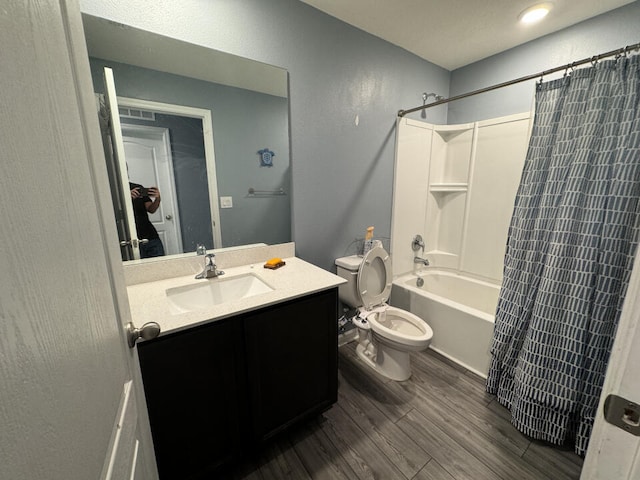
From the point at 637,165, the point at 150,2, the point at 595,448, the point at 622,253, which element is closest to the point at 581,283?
the point at 622,253

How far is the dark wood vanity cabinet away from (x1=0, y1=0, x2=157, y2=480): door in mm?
473

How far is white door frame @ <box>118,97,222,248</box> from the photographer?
1286 millimetres

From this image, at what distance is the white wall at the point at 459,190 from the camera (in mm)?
2246

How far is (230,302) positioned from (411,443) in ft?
4.12

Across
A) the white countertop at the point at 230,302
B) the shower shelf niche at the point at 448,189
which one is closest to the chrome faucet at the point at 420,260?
the shower shelf niche at the point at 448,189

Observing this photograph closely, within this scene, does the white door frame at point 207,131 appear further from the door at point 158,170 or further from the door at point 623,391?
the door at point 623,391

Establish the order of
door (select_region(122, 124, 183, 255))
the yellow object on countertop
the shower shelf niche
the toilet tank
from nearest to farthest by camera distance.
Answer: door (select_region(122, 124, 183, 255))
the yellow object on countertop
the toilet tank
the shower shelf niche

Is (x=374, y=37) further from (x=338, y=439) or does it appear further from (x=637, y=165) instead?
(x=338, y=439)

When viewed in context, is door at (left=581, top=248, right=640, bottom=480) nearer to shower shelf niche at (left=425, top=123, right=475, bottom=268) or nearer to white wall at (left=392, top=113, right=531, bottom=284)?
white wall at (left=392, top=113, right=531, bottom=284)

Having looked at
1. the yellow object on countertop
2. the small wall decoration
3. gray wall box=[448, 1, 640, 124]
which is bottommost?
the yellow object on countertop

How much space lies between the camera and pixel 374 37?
195 centimetres

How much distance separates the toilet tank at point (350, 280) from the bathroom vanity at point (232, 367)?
0.52m

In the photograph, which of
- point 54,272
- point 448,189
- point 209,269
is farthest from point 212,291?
point 448,189

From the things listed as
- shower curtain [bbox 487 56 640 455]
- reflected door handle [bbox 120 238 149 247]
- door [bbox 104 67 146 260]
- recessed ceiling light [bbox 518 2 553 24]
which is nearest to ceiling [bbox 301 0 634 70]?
recessed ceiling light [bbox 518 2 553 24]
